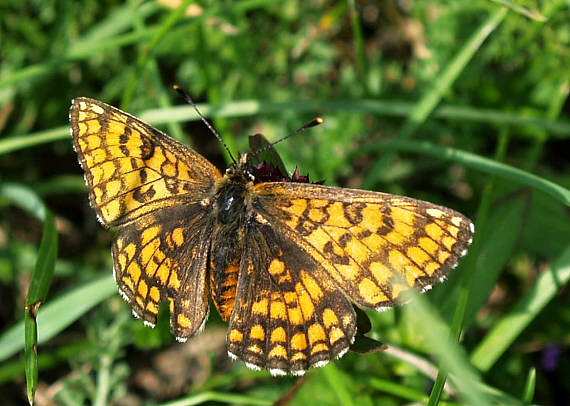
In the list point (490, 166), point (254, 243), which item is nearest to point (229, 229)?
point (254, 243)

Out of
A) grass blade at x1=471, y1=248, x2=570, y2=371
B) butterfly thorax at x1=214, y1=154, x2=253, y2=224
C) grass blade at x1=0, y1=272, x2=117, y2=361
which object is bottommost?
grass blade at x1=0, y1=272, x2=117, y2=361

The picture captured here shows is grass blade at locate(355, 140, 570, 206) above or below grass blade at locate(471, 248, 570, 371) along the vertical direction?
above

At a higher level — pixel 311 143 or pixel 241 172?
pixel 241 172

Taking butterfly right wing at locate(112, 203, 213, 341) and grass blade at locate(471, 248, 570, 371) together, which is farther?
grass blade at locate(471, 248, 570, 371)

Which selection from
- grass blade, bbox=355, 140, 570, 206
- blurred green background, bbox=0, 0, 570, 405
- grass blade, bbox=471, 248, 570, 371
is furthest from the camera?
blurred green background, bbox=0, 0, 570, 405

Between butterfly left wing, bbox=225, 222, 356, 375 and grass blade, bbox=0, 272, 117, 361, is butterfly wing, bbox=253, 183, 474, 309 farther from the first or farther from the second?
grass blade, bbox=0, 272, 117, 361

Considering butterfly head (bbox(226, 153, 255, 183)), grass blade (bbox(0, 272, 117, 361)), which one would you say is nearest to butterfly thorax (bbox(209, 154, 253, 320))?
butterfly head (bbox(226, 153, 255, 183))

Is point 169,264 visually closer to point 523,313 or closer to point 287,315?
point 287,315

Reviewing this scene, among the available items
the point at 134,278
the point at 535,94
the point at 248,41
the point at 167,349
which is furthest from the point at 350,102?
the point at 167,349
